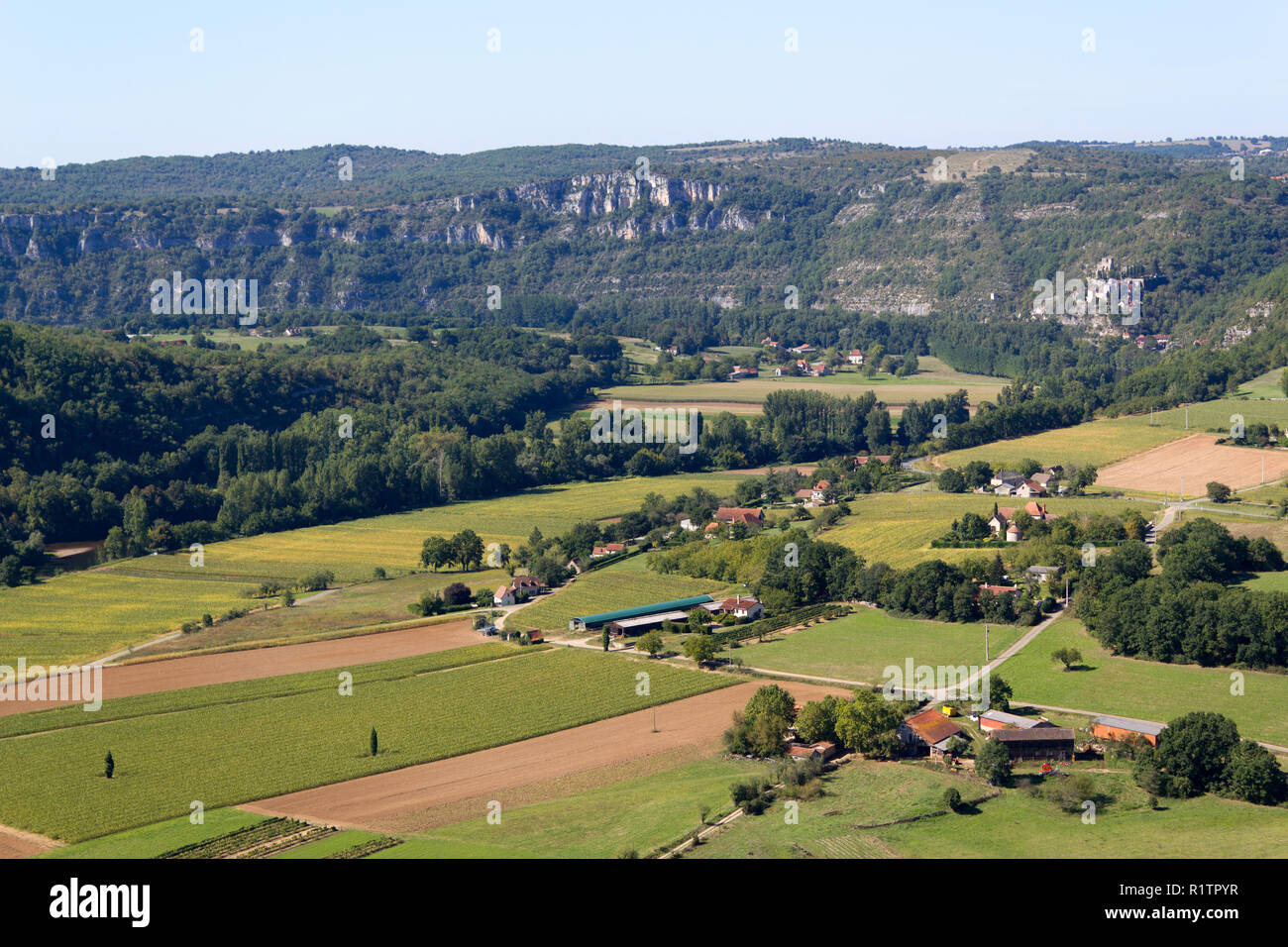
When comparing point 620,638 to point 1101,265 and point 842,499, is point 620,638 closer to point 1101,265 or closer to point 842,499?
point 842,499

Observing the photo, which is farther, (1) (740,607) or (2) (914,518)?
(2) (914,518)

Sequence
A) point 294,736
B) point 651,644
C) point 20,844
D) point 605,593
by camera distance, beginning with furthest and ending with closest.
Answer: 1. point 605,593
2. point 651,644
3. point 294,736
4. point 20,844

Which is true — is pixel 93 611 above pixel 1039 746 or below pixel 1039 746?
below

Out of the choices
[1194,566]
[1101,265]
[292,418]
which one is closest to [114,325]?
[292,418]

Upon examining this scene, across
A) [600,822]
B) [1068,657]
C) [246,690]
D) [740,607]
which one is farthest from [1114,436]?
[600,822]

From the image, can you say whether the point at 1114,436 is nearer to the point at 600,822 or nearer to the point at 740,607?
the point at 740,607

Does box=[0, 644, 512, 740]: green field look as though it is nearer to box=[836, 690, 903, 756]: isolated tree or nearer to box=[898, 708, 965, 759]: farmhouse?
box=[836, 690, 903, 756]: isolated tree
